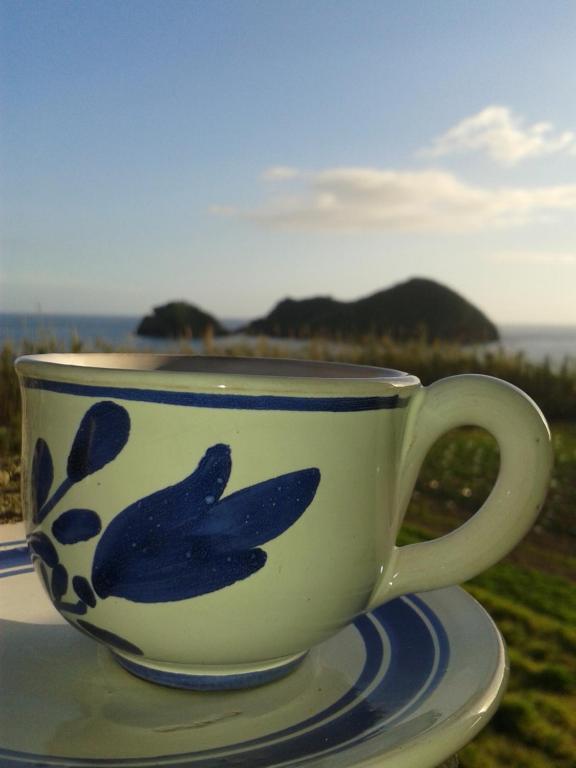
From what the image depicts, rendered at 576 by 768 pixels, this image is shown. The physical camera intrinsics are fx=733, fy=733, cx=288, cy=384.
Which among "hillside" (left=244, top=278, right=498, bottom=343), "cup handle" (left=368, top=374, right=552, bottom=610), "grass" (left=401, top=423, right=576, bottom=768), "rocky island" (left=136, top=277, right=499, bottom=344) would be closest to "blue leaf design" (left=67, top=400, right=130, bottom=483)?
"cup handle" (left=368, top=374, right=552, bottom=610)

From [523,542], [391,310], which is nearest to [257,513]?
[523,542]

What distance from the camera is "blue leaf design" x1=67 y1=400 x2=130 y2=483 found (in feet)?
1.81

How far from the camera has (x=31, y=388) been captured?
614 mm

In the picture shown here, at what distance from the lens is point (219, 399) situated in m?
0.54

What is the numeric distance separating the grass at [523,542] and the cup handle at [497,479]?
0.42 metres

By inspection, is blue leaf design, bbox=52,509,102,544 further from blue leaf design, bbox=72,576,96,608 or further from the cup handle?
the cup handle

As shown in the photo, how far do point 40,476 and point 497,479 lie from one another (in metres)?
0.41

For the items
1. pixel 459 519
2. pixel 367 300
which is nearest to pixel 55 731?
pixel 459 519

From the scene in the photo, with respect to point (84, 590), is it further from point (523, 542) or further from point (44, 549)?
point (523, 542)

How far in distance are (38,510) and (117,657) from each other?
0.17m

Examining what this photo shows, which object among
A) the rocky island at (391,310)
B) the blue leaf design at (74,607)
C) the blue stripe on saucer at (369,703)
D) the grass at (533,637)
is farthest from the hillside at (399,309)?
the blue leaf design at (74,607)

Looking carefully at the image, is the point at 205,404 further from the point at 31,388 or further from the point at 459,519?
the point at 459,519

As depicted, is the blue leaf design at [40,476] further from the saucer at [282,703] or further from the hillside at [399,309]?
the hillside at [399,309]

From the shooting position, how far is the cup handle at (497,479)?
0.66 meters
